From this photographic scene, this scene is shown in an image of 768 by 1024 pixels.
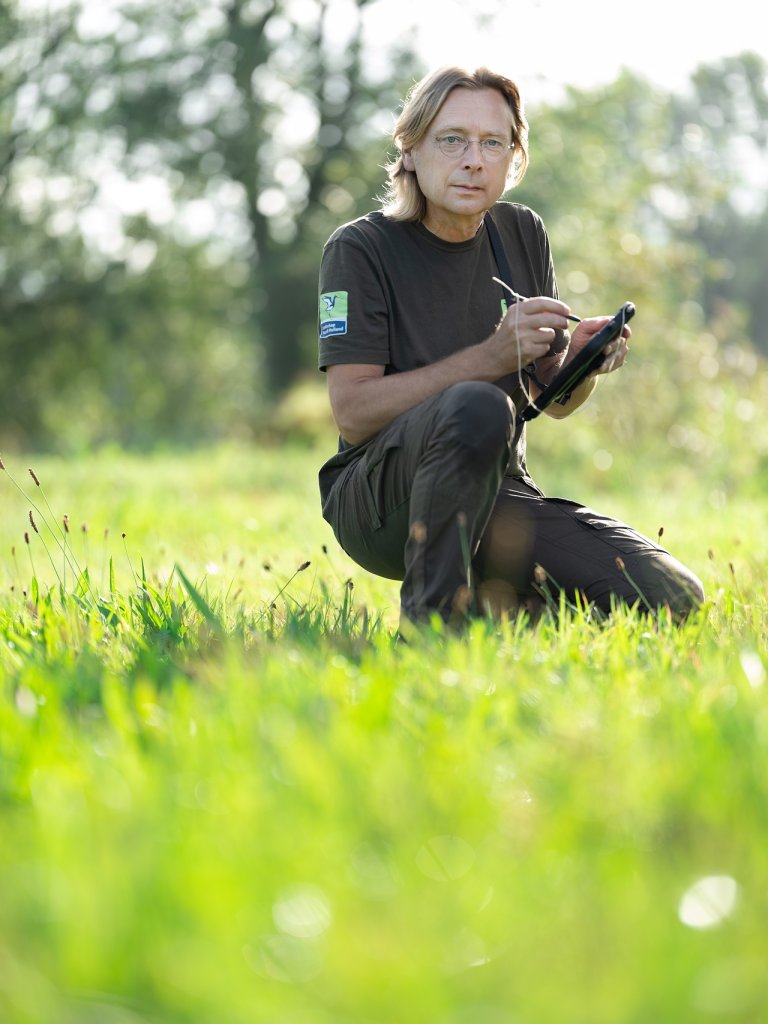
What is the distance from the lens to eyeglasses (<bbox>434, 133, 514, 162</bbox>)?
3436mm

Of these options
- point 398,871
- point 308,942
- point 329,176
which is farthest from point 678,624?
point 329,176

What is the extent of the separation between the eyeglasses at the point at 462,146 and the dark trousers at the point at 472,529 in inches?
31.6

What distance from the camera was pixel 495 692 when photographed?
88.8 inches

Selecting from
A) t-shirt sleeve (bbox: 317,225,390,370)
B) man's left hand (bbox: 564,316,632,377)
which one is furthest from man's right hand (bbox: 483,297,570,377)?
t-shirt sleeve (bbox: 317,225,390,370)

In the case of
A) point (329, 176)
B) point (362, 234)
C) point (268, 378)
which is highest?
point (329, 176)

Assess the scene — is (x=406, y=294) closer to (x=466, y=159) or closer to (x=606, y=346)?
(x=466, y=159)

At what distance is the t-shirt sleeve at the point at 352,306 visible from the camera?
132 inches

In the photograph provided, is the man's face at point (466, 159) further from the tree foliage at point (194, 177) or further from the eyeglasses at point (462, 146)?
the tree foliage at point (194, 177)

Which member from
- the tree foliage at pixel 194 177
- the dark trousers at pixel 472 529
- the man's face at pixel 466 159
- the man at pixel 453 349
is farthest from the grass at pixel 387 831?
the tree foliage at pixel 194 177

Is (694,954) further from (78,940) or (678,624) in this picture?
(678,624)

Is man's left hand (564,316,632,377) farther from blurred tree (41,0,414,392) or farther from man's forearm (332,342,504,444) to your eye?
blurred tree (41,0,414,392)

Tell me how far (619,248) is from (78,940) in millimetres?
13240

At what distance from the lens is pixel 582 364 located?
3383 millimetres

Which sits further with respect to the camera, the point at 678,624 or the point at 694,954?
the point at 678,624
